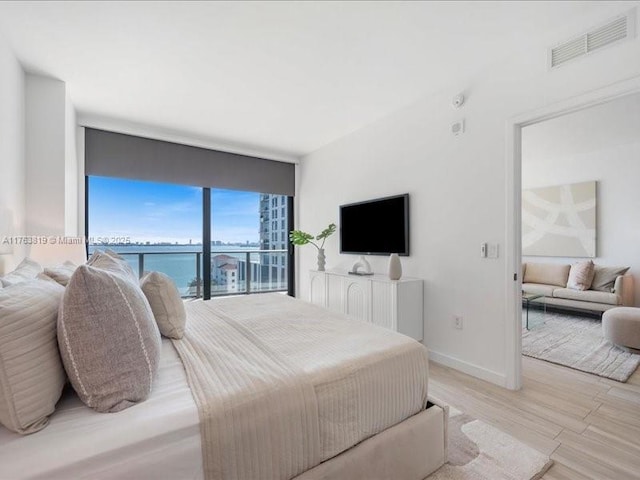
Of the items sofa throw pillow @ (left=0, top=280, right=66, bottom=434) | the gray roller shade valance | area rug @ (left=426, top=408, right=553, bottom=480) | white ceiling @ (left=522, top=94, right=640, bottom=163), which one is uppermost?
white ceiling @ (left=522, top=94, right=640, bottom=163)

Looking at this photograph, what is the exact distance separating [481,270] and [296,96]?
232 centimetres

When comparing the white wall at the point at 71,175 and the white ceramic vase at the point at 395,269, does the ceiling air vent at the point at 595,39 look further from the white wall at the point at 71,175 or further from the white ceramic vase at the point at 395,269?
the white wall at the point at 71,175

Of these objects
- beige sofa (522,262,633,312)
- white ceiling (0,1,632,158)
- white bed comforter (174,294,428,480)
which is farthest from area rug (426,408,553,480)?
beige sofa (522,262,633,312)

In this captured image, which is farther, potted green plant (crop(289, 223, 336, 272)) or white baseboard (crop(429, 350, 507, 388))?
potted green plant (crop(289, 223, 336, 272))

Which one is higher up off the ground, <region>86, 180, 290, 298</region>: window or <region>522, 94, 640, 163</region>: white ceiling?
<region>522, 94, 640, 163</region>: white ceiling

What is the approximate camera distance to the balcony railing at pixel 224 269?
182 inches

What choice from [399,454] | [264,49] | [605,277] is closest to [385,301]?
[399,454]

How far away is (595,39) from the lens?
6.30 feet

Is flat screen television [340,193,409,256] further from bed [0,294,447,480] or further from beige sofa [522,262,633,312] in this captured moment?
beige sofa [522,262,633,312]

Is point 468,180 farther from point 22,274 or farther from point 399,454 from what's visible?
point 22,274

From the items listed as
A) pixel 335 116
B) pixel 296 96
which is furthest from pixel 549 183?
pixel 296 96

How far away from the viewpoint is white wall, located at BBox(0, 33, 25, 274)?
6.68ft

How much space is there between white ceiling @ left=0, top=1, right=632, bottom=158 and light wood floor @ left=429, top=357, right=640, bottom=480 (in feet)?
8.37

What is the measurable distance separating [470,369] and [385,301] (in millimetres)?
891
